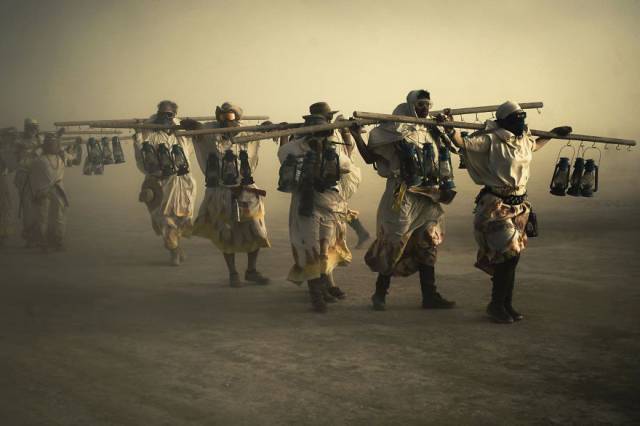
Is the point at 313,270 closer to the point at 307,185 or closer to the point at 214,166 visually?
the point at 307,185

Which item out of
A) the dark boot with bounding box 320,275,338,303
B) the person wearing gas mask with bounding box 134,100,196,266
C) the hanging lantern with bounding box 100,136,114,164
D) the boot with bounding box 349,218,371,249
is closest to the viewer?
the dark boot with bounding box 320,275,338,303

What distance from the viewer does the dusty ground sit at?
17.5 ft

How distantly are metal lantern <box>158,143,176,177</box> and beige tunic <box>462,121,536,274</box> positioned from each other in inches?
201

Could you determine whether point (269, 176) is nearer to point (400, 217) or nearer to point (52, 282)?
Result: point (52, 282)

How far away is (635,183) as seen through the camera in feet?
79.0

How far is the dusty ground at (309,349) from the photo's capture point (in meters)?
5.35

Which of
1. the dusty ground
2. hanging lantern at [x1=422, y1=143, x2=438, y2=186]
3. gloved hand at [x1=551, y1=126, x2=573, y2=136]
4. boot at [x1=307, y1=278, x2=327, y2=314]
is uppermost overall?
gloved hand at [x1=551, y1=126, x2=573, y2=136]

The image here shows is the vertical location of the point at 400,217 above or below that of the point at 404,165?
below

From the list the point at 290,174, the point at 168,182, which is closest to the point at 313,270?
the point at 290,174

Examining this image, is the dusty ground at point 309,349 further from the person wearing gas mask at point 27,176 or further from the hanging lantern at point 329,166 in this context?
the person wearing gas mask at point 27,176

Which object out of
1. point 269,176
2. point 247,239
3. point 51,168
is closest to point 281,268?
point 247,239

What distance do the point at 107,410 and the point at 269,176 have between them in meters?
30.9

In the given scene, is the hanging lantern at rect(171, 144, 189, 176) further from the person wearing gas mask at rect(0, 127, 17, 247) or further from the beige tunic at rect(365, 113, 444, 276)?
the person wearing gas mask at rect(0, 127, 17, 247)

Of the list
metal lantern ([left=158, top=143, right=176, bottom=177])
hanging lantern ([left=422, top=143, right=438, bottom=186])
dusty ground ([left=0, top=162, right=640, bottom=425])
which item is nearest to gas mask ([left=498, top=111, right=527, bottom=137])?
hanging lantern ([left=422, top=143, right=438, bottom=186])
